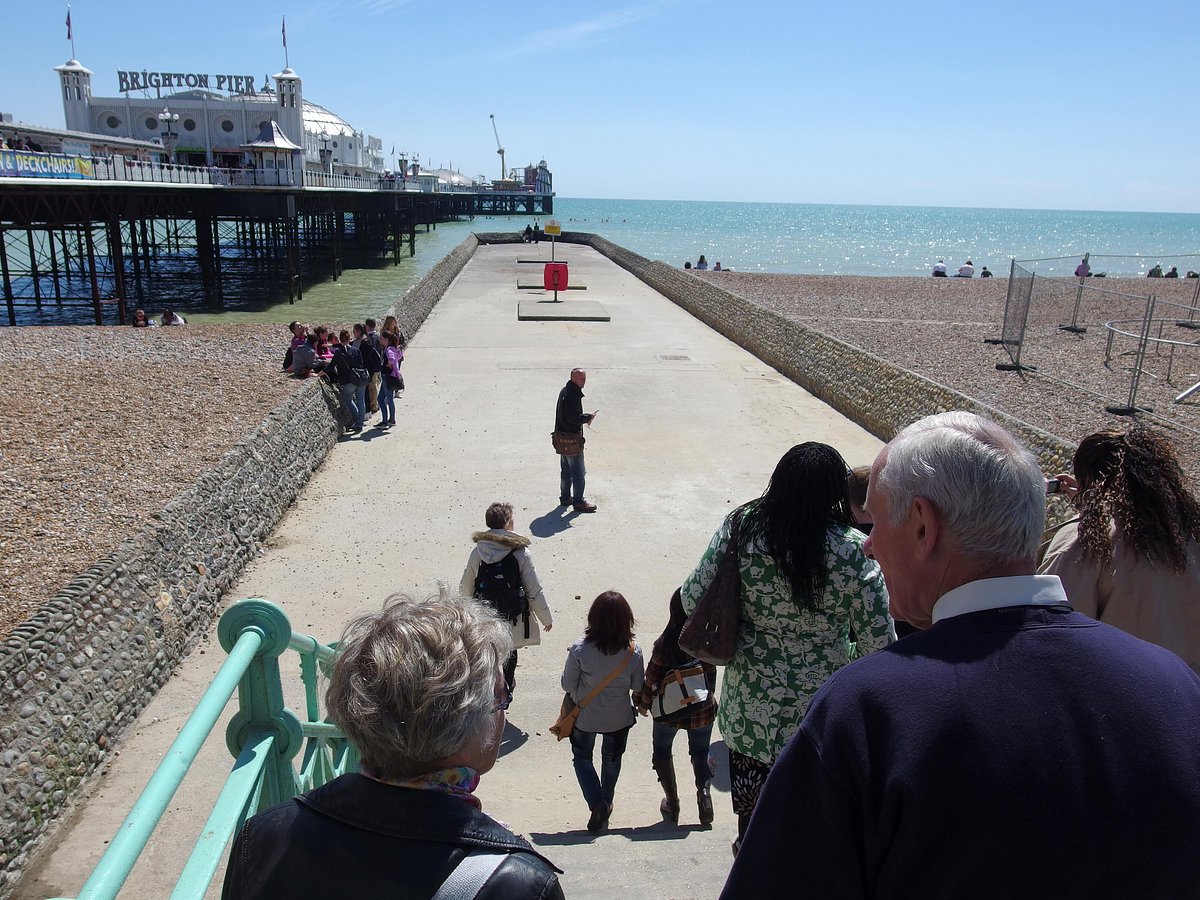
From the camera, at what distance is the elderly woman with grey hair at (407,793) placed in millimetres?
1562

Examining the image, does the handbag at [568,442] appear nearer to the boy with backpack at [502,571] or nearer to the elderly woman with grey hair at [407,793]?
the boy with backpack at [502,571]

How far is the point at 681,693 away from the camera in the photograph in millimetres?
4281

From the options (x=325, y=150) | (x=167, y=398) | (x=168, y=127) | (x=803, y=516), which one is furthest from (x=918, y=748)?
(x=168, y=127)

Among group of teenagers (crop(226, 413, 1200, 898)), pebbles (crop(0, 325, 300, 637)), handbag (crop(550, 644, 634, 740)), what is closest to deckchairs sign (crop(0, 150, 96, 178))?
pebbles (crop(0, 325, 300, 637))

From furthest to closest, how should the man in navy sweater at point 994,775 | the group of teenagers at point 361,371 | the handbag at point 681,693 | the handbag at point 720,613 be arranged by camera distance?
1. the group of teenagers at point 361,371
2. the handbag at point 681,693
3. the handbag at point 720,613
4. the man in navy sweater at point 994,775

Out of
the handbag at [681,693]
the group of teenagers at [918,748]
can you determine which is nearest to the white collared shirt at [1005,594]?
the group of teenagers at [918,748]

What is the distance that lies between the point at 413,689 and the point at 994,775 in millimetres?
1014

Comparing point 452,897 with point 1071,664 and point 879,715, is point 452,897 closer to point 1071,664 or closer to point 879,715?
point 879,715

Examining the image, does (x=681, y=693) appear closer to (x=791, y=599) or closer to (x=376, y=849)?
(x=791, y=599)

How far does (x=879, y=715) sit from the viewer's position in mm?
1458

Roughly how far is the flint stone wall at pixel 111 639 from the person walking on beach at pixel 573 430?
10.3ft

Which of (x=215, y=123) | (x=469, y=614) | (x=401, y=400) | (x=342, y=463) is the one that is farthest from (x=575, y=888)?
(x=215, y=123)

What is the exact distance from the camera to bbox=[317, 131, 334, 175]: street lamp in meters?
53.6

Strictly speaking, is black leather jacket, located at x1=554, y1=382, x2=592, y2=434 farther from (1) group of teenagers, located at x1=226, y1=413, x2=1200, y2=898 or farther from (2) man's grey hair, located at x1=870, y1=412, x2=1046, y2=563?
(2) man's grey hair, located at x1=870, y1=412, x2=1046, y2=563
